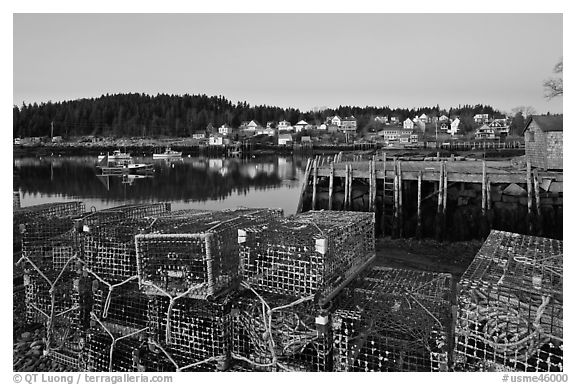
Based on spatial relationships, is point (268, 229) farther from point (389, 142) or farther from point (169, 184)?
point (389, 142)

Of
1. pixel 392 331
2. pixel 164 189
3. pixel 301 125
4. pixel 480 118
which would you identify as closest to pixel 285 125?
pixel 301 125

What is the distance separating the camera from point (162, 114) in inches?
3679

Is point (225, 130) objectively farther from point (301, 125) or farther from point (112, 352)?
point (112, 352)

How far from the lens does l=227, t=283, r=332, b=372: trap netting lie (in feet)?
11.6

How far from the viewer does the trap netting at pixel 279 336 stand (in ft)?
11.6

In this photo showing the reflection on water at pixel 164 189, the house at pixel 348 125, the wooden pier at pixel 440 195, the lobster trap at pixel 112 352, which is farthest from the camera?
the house at pixel 348 125

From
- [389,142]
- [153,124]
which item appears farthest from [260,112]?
[389,142]

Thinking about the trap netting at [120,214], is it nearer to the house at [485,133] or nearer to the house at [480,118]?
the house at [485,133]

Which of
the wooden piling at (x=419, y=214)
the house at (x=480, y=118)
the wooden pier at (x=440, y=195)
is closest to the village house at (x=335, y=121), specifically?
the house at (x=480, y=118)

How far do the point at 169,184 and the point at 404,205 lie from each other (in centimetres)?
2439

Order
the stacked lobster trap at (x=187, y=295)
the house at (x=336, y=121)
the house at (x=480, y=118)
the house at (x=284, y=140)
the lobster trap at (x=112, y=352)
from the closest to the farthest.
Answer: the stacked lobster trap at (x=187, y=295) → the lobster trap at (x=112, y=352) → the house at (x=284, y=140) → the house at (x=480, y=118) → the house at (x=336, y=121)

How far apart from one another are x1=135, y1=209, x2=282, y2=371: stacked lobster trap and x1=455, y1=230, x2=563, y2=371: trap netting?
172 centimetres

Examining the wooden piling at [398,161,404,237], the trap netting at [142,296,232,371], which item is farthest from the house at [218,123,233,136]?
the trap netting at [142,296,232,371]

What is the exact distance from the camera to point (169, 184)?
115 ft
